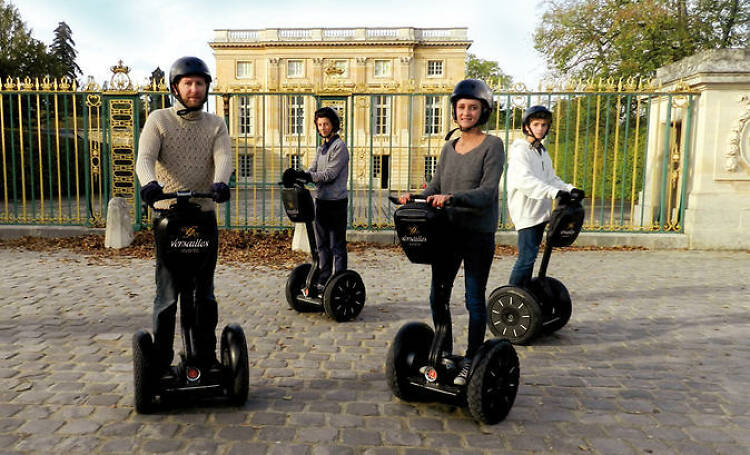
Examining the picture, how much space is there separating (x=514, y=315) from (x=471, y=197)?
1929mm

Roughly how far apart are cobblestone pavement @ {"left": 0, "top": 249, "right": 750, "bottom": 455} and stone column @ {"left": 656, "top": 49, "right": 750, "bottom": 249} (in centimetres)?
343

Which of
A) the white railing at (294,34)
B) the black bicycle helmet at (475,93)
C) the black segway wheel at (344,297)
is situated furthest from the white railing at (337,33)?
the black bicycle helmet at (475,93)

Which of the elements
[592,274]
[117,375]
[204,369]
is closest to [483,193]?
[204,369]

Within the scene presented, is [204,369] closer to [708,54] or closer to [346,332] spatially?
[346,332]

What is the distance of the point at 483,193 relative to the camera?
3.05 meters

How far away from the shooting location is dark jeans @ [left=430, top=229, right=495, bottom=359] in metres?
3.19

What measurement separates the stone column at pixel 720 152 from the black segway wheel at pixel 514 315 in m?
6.85

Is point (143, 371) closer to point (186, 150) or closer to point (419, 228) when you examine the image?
point (186, 150)

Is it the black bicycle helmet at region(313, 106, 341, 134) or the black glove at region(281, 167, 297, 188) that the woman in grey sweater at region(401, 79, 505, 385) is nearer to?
the black glove at region(281, 167, 297, 188)

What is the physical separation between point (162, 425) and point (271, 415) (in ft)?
1.90

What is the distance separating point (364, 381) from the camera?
12.5 ft

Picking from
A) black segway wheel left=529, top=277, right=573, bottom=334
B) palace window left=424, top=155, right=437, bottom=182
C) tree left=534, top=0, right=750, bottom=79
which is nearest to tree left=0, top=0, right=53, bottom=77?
palace window left=424, top=155, right=437, bottom=182

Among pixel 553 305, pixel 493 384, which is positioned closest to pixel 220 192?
pixel 493 384

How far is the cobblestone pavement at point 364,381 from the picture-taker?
2965 mm
